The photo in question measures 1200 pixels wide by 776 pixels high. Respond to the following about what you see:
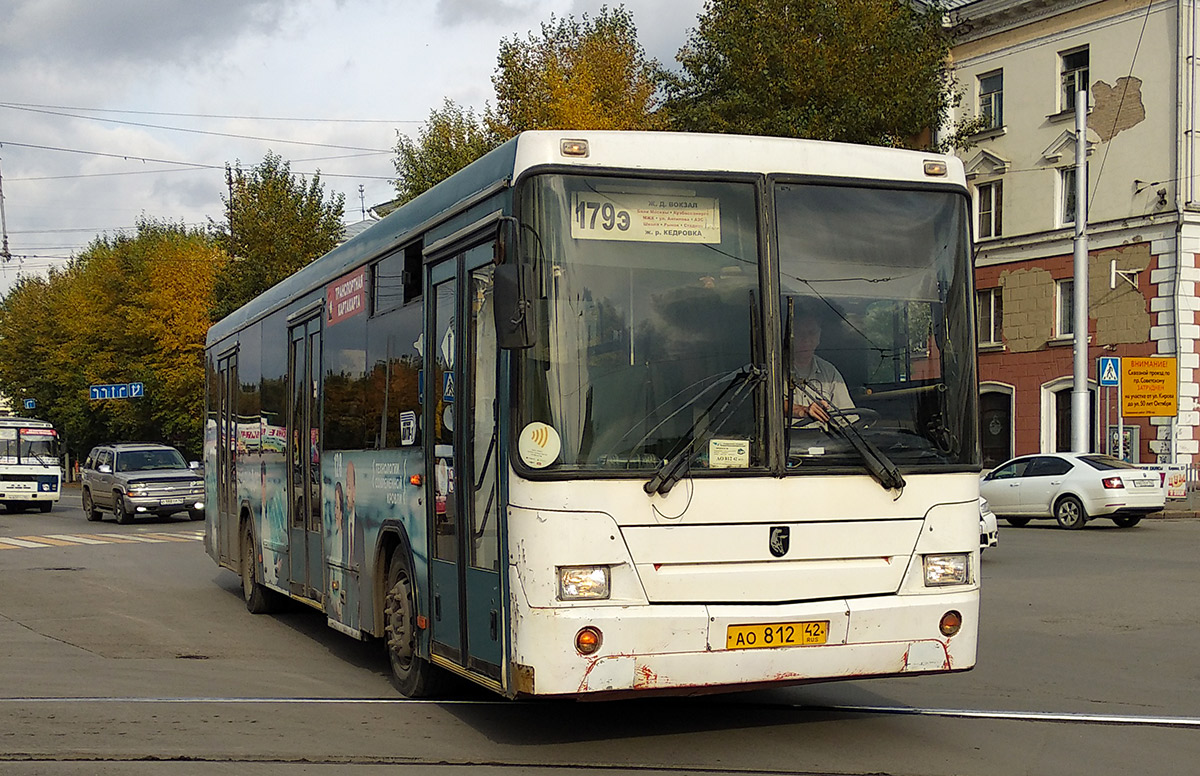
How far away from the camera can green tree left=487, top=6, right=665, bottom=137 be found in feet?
117

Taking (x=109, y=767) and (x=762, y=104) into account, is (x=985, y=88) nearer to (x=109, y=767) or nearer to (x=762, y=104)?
(x=762, y=104)

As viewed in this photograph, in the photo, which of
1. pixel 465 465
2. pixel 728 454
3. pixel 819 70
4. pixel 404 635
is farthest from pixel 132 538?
pixel 728 454

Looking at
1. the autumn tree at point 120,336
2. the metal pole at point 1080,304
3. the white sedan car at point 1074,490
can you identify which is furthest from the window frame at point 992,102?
the autumn tree at point 120,336

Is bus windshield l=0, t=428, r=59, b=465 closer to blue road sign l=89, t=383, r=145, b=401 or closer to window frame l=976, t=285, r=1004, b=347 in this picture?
blue road sign l=89, t=383, r=145, b=401

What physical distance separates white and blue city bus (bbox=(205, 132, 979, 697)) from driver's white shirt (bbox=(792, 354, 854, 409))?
16 millimetres

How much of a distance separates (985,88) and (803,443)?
1547 inches

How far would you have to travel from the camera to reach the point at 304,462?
11.9 m

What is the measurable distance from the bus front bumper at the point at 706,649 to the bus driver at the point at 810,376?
3.14ft

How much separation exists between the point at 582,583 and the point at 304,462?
5.68 metres

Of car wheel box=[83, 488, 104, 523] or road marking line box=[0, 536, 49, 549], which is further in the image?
car wheel box=[83, 488, 104, 523]

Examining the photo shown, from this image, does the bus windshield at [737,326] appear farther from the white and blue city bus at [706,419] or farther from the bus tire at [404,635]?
the bus tire at [404,635]

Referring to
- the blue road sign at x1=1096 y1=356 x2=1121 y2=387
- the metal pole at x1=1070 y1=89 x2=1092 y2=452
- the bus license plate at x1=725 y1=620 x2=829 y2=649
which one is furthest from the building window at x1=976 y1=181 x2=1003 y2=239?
the bus license plate at x1=725 y1=620 x2=829 y2=649

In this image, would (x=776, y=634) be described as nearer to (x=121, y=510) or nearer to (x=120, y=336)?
(x=121, y=510)

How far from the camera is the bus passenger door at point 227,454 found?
15.4 meters
